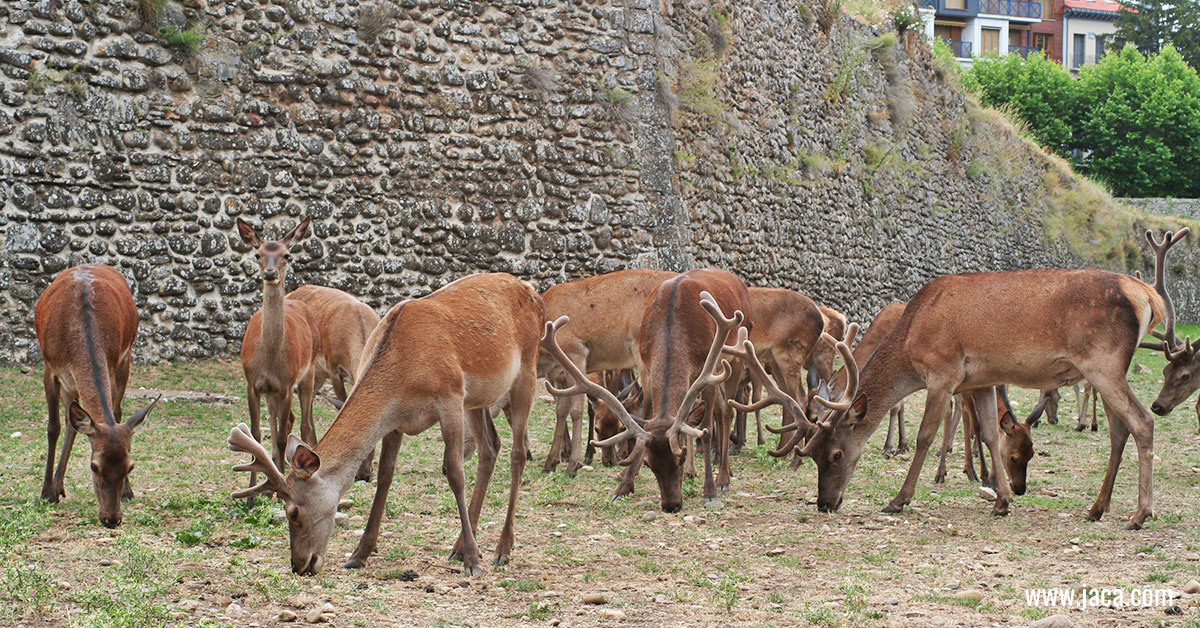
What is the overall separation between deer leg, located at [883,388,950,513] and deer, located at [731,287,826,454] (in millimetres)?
3268

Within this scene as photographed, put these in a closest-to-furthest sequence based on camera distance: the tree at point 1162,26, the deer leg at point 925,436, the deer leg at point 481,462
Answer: the deer leg at point 481,462, the deer leg at point 925,436, the tree at point 1162,26

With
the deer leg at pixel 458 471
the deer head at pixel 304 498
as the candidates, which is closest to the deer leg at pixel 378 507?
the deer leg at pixel 458 471

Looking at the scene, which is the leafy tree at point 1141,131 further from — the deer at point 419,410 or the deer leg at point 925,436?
the deer at point 419,410

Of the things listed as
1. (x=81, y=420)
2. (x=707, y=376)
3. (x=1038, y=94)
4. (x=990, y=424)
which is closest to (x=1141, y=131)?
(x=1038, y=94)

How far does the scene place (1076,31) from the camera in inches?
3012

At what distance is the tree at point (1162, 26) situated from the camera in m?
68.8

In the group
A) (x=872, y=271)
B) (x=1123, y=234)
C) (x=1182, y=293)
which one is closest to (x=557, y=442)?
(x=872, y=271)

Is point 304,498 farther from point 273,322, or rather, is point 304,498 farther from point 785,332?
point 785,332

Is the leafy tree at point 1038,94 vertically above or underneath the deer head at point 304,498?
above

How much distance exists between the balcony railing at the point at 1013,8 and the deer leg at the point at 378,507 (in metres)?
72.9

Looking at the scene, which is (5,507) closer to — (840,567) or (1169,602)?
(840,567)

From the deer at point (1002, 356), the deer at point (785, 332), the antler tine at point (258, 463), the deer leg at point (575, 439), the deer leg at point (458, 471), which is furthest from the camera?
the deer at point (785, 332)

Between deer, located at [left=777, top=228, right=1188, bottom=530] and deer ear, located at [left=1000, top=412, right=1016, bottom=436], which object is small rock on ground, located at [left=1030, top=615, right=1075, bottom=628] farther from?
deer ear, located at [left=1000, top=412, right=1016, bottom=436]

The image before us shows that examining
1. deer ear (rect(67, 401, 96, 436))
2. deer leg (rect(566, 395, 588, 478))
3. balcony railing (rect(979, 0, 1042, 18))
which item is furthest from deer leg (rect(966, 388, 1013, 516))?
balcony railing (rect(979, 0, 1042, 18))
